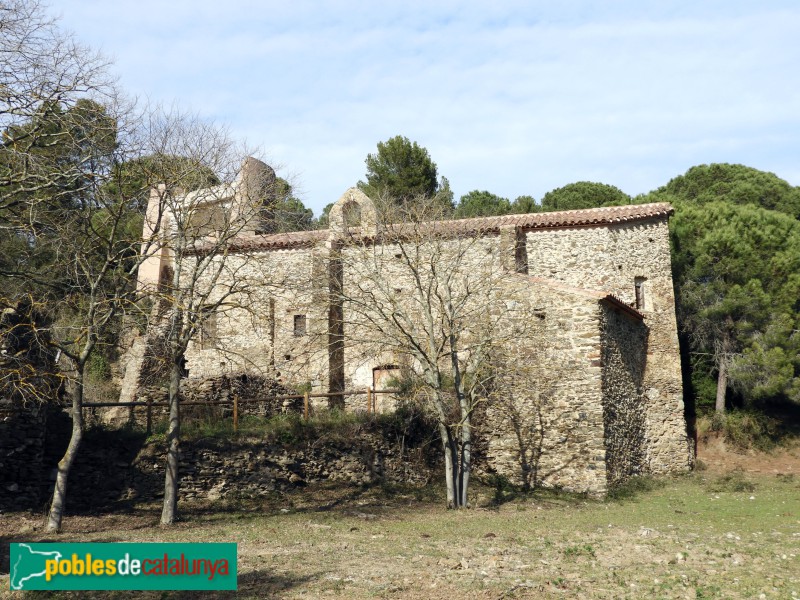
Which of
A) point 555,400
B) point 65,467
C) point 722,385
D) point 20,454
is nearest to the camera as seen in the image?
point 65,467

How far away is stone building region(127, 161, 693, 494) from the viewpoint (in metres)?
18.6

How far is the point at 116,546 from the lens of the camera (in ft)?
24.9

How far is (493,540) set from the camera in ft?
40.4

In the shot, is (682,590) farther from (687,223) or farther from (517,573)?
(687,223)

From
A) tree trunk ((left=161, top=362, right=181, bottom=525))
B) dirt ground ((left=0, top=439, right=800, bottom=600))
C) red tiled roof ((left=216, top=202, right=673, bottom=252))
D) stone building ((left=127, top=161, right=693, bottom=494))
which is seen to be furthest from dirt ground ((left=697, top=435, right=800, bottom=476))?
tree trunk ((left=161, top=362, right=181, bottom=525))

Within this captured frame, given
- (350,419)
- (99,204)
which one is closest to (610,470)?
(350,419)

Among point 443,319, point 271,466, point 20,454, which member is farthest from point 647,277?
point 20,454

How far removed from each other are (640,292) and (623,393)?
443cm

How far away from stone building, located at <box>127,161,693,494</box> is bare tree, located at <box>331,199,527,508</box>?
244 mm

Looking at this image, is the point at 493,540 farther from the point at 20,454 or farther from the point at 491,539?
the point at 20,454

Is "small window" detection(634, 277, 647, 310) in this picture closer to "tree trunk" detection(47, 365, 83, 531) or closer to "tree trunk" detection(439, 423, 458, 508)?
"tree trunk" detection(439, 423, 458, 508)

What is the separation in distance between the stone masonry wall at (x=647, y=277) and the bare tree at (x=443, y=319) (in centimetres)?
217

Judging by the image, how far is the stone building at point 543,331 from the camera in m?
18.6

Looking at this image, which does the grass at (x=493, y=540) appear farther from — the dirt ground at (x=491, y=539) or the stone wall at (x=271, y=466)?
the stone wall at (x=271, y=466)
